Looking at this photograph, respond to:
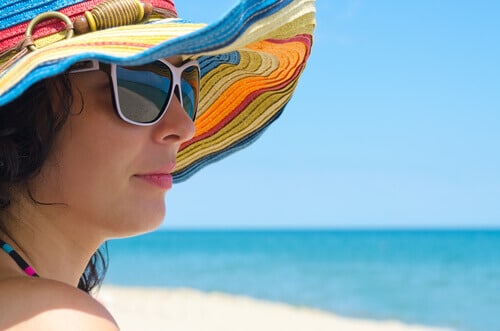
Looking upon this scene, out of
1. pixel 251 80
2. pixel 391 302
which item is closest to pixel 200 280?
pixel 391 302

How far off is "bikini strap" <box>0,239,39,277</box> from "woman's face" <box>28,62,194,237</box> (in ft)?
0.40

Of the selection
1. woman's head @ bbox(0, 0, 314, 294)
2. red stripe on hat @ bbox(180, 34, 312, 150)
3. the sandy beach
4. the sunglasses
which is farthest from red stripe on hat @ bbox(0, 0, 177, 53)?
the sandy beach

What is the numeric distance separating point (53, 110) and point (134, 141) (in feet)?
0.59

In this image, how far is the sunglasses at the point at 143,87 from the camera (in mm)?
1538

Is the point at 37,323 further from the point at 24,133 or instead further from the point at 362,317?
the point at 362,317

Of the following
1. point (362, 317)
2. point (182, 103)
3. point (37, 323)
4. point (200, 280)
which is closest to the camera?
point (37, 323)

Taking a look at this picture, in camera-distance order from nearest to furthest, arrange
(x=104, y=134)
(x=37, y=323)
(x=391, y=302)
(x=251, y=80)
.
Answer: (x=37, y=323) < (x=104, y=134) < (x=251, y=80) < (x=391, y=302)

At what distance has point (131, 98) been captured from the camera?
1.57 meters

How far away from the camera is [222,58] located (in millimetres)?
2141

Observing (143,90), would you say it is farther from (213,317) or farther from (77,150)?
(213,317)

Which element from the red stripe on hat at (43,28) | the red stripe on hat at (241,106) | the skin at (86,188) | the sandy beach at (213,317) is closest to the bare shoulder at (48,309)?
the skin at (86,188)

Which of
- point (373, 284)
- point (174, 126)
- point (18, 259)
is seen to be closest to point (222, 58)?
point (174, 126)

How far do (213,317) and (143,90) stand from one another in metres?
10.0

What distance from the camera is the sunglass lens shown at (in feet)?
5.10
